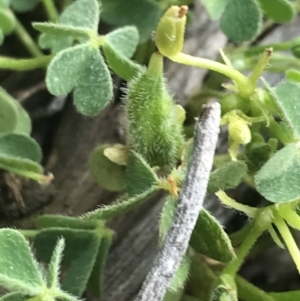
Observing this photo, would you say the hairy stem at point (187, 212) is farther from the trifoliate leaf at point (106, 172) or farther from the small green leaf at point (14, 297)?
the trifoliate leaf at point (106, 172)

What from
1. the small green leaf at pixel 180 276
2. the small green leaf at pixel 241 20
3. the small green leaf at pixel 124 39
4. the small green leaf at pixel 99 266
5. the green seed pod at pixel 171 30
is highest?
the green seed pod at pixel 171 30

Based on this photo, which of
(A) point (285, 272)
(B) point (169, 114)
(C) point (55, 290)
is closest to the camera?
(C) point (55, 290)

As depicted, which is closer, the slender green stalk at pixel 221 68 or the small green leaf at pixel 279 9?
the slender green stalk at pixel 221 68

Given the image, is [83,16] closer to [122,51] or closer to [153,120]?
[122,51]

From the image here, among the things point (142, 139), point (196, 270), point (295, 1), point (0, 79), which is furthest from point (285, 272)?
point (0, 79)

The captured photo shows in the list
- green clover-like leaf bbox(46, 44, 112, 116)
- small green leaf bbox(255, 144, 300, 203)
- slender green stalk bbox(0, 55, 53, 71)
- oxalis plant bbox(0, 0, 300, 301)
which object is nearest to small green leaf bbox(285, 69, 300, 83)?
oxalis plant bbox(0, 0, 300, 301)

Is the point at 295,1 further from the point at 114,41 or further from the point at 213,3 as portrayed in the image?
the point at 114,41

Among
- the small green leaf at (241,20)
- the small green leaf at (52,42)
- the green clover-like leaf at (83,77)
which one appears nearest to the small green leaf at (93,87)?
the green clover-like leaf at (83,77)
